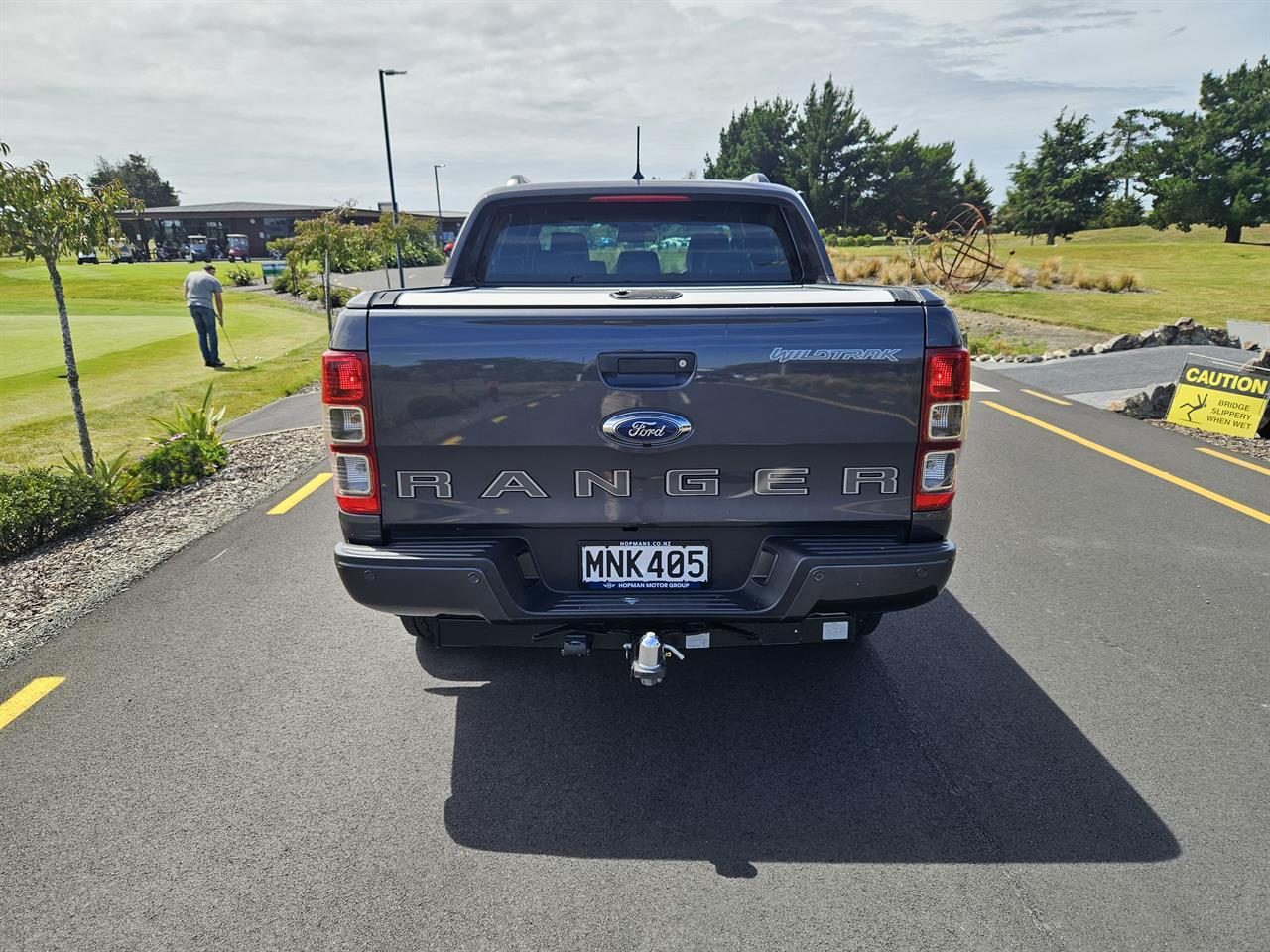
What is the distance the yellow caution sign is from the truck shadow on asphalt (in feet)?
21.9

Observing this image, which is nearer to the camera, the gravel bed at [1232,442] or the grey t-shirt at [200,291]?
the gravel bed at [1232,442]

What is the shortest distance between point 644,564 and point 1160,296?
2958 cm

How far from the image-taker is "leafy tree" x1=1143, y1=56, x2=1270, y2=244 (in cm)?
5650

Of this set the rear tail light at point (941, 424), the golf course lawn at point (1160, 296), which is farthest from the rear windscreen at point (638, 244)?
the golf course lawn at point (1160, 296)

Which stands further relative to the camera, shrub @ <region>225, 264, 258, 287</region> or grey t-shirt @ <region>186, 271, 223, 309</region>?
shrub @ <region>225, 264, 258, 287</region>

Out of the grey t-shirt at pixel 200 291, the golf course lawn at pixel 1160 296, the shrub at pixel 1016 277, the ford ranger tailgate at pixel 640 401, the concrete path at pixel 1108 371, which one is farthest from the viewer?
the shrub at pixel 1016 277

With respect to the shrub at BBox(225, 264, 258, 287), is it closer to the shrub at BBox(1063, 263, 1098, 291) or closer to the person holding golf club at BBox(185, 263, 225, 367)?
the person holding golf club at BBox(185, 263, 225, 367)

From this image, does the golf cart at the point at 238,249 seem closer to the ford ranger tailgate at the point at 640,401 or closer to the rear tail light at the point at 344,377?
the rear tail light at the point at 344,377

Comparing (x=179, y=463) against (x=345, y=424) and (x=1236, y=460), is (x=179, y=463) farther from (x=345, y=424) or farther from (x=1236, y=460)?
(x=1236, y=460)

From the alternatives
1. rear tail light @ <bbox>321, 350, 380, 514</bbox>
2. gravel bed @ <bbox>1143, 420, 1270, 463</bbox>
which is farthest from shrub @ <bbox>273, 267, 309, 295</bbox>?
rear tail light @ <bbox>321, 350, 380, 514</bbox>

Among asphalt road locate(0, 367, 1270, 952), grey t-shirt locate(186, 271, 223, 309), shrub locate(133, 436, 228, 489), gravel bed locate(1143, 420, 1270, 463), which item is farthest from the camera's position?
grey t-shirt locate(186, 271, 223, 309)

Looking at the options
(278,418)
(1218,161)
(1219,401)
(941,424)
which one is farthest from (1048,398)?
(1218,161)

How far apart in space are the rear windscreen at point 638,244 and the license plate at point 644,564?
1.71 metres

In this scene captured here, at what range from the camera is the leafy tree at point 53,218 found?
6797 millimetres
